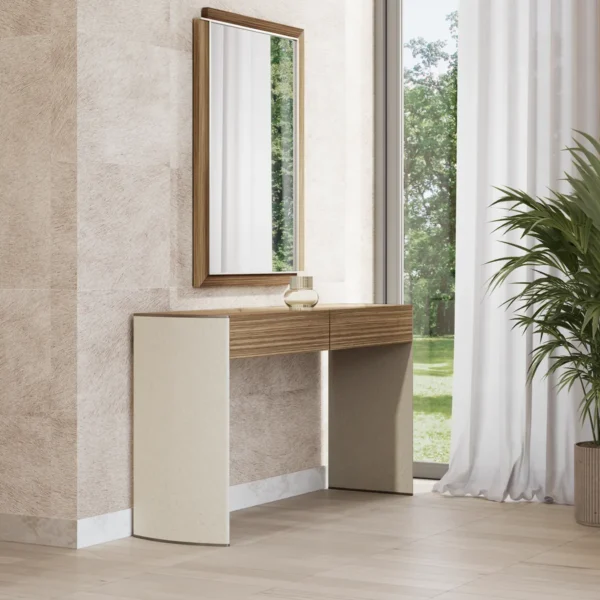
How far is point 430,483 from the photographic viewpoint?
577cm

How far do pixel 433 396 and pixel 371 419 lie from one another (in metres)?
0.41

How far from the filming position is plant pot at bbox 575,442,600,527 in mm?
4707

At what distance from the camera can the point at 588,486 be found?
4.72m

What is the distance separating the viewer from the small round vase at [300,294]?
4.99 meters

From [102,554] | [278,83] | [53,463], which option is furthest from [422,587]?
[278,83]

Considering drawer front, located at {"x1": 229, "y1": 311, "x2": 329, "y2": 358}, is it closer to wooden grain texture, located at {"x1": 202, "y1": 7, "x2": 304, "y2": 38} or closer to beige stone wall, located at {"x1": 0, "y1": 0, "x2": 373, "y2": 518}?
beige stone wall, located at {"x1": 0, "y1": 0, "x2": 373, "y2": 518}

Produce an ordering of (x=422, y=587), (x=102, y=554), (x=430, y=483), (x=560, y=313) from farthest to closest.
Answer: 1. (x=430, y=483)
2. (x=560, y=313)
3. (x=102, y=554)
4. (x=422, y=587)

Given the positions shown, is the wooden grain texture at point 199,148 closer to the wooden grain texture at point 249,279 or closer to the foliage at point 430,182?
the wooden grain texture at point 249,279

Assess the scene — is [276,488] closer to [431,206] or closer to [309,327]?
[309,327]

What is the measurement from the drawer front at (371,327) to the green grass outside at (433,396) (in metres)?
0.40


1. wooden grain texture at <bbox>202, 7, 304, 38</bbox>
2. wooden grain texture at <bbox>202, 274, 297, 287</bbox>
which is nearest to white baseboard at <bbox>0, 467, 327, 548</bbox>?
wooden grain texture at <bbox>202, 274, 297, 287</bbox>

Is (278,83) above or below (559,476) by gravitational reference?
above

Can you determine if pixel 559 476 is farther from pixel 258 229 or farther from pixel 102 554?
pixel 102 554

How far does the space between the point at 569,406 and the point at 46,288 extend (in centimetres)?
230
